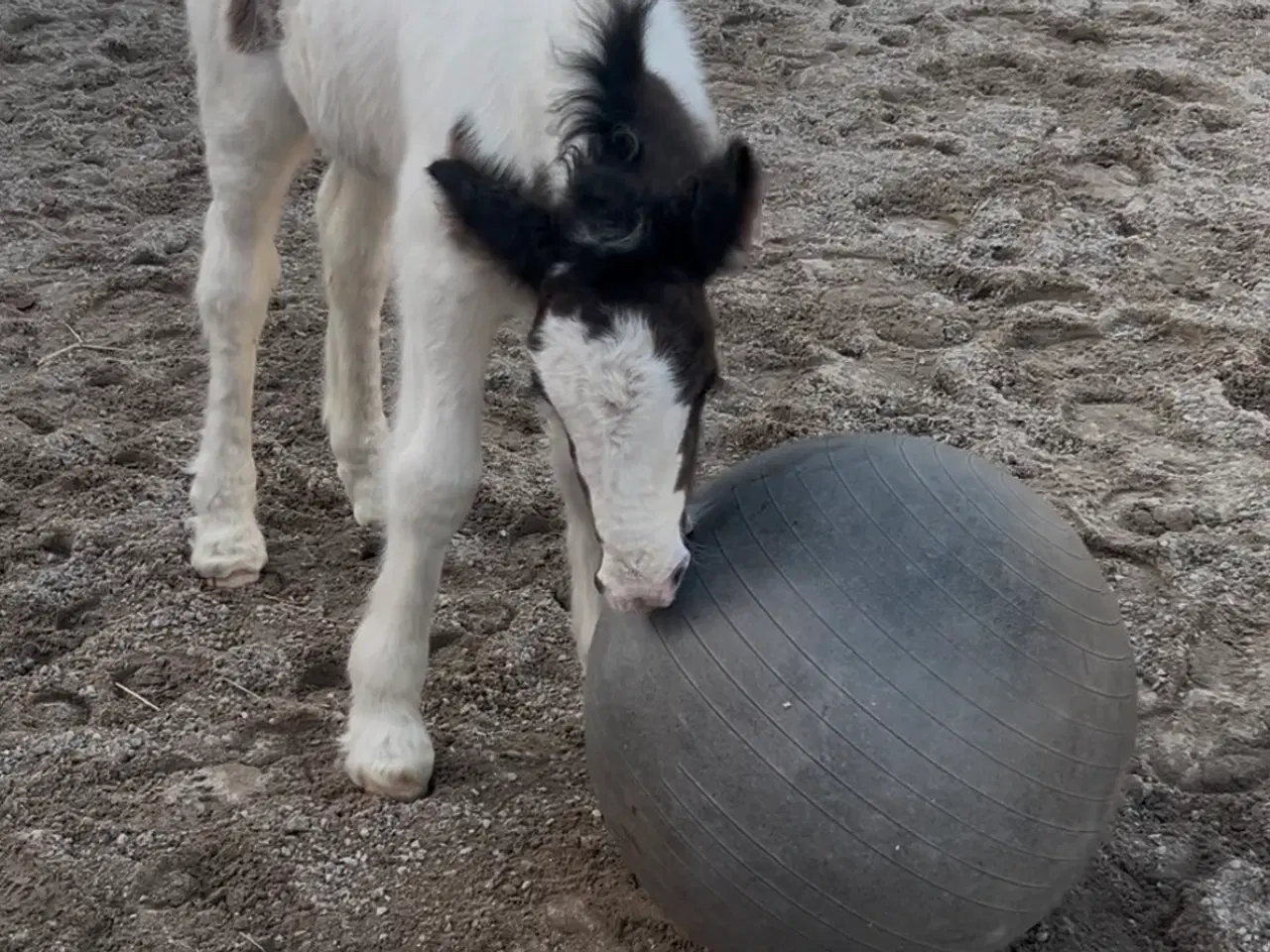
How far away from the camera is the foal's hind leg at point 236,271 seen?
10.5ft

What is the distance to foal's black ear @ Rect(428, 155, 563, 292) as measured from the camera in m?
2.14

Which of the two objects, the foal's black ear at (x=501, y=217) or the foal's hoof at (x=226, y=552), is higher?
the foal's black ear at (x=501, y=217)

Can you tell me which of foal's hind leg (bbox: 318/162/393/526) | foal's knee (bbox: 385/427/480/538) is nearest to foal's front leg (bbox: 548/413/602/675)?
foal's knee (bbox: 385/427/480/538)

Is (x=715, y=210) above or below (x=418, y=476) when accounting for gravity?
above

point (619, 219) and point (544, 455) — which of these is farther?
point (544, 455)

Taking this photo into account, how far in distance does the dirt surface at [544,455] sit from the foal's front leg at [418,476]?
111mm

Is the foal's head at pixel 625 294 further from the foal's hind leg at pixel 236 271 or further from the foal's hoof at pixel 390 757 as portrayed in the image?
the foal's hind leg at pixel 236 271

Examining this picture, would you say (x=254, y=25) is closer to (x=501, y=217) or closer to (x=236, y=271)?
(x=236, y=271)

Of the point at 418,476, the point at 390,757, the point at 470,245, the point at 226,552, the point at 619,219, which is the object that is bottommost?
the point at 226,552

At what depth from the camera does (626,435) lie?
2.06 m

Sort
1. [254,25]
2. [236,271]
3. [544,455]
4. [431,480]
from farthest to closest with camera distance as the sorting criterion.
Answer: [544,455] → [236,271] → [254,25] → [431,480]

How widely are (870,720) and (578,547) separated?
43.2 inches

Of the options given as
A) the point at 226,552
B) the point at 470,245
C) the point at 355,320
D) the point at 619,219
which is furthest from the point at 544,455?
the point at 619,219

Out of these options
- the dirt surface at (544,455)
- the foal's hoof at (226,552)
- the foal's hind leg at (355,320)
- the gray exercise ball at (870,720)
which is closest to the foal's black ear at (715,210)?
the gray exercise ball at (870,720)
